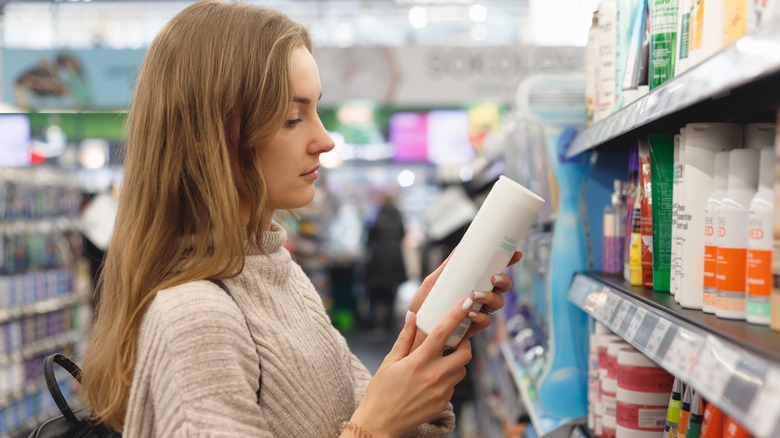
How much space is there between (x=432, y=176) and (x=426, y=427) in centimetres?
1221

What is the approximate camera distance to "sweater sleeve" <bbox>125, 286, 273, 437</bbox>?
110cm

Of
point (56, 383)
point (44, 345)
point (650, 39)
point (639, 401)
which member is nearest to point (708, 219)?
point (650, 39)

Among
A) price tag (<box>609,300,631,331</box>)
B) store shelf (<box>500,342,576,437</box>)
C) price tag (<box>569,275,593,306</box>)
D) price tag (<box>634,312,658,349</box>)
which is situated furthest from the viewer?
store shelf (<box>500,342,576,437</box>)

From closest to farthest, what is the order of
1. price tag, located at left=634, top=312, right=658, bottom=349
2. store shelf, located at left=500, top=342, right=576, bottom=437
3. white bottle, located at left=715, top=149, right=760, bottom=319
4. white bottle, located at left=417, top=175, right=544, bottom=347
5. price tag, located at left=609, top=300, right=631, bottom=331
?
white bottle, located at left=715, top=149, right=760, bottom=319
price tag, located at left=634, top=312, right=658, bottom=349
white bottle, located at left=417, top=175, right=544, bottom=347
price tag, located at left=609, top=300, right=631, bottom=331
store shelf, located at left=500, top=342, right=576, bottom=437

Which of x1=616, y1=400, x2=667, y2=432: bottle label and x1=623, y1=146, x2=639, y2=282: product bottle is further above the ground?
x1=623, y1=146, x2=639, y2=282: product bottle

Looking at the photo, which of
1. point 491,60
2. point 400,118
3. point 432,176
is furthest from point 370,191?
point 491,60

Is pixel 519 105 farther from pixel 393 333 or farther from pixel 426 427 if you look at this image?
pixel 393 333

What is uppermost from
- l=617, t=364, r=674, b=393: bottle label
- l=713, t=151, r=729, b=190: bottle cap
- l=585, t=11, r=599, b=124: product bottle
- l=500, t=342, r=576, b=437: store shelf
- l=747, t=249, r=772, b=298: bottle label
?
l=585, t=11, r=599, b=124: product bottle

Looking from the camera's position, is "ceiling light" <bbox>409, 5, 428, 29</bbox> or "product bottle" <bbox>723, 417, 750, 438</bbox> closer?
"product bottle" <bbox>723, 417, 750, 438</bbox>

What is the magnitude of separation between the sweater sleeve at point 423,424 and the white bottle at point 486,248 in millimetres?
393

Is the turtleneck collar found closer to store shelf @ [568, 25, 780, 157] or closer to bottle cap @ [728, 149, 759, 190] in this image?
store shelf @ [568, 25, 780, 157]

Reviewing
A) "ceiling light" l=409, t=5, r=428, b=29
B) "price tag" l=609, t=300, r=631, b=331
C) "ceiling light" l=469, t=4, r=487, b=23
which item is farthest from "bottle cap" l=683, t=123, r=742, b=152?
"ceiling light" l=409, t=5, r=428, b=29

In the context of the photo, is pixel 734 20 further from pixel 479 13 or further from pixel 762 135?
pixel 479 13

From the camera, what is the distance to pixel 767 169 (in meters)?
1.00
